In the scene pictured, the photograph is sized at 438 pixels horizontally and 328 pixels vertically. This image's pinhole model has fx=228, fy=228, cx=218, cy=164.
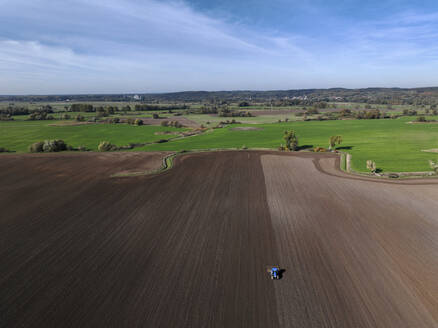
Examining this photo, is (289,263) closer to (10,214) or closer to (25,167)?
(10,214)

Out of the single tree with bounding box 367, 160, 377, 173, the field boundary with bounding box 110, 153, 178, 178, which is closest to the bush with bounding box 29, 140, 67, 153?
the field boundary with bounding box 110, 153, 178, 178

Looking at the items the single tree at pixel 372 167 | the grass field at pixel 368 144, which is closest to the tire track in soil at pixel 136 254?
the single tree at pixel 372 167

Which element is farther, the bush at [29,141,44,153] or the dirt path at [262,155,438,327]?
the bush at [29,141,44,153]

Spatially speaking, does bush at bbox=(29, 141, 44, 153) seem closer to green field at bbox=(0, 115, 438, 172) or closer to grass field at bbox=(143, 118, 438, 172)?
green field at bbox=(0, 115, 438, 172)

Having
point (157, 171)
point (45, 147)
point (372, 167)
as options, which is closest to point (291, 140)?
point (372, 167)

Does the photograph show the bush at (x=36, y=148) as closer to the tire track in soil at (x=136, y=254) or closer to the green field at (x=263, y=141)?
the green field at (x=263, y=141)

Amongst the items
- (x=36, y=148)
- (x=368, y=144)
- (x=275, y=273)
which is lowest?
(x=275, y=273)

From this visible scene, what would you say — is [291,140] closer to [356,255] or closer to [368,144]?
[368,144]

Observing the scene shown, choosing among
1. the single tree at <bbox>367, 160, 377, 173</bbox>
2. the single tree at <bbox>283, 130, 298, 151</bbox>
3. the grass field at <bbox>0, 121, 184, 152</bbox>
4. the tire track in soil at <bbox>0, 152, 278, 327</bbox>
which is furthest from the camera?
the grass field at <bbox>0, 121, 184, 152</bbox>
